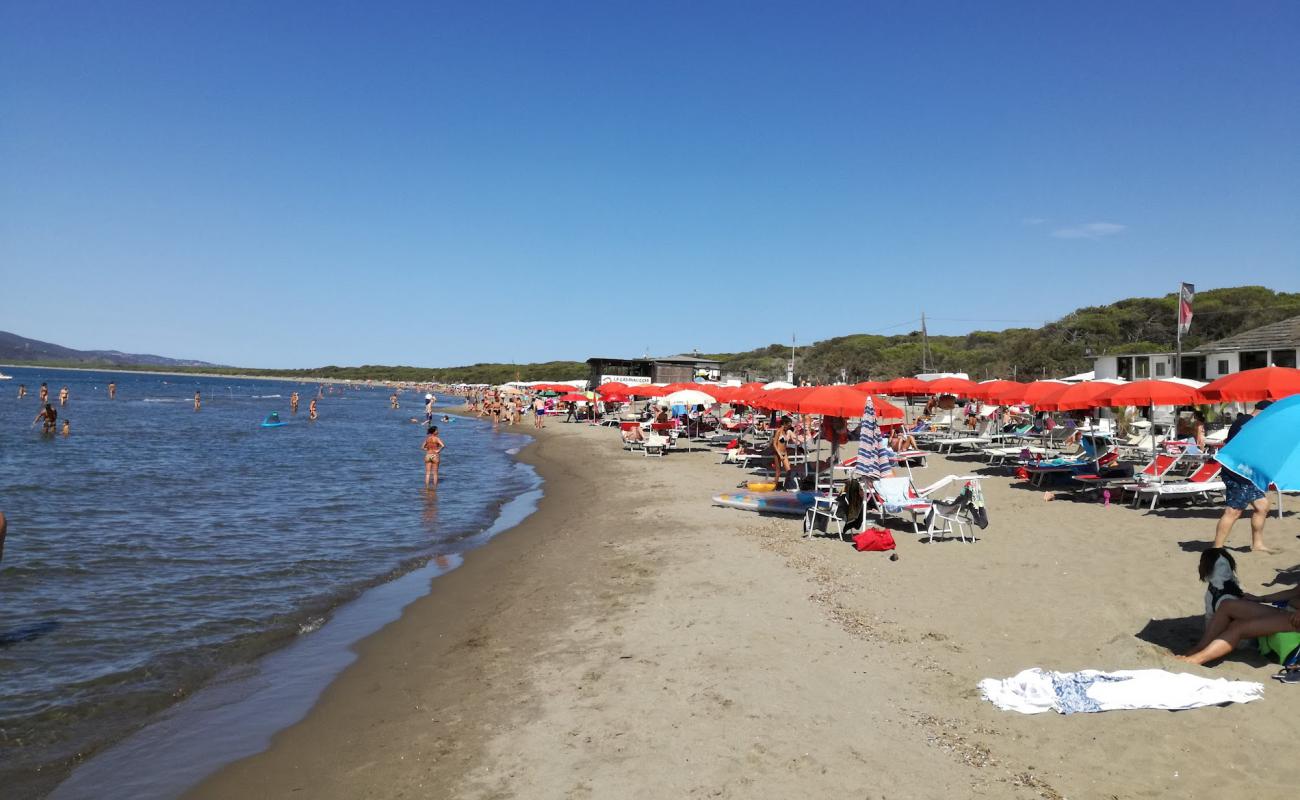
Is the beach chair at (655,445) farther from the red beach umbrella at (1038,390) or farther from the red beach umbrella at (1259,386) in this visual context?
the red beach umbrella at (1259,386)

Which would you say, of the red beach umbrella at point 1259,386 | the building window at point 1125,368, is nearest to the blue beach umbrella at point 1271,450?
the red beach umbrella at point 1259,386

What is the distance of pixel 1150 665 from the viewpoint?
499 centimetres

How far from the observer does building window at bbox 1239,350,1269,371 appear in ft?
84.5

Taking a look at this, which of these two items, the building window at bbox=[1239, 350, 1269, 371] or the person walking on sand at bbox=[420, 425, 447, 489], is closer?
the person walking on sand at bbox=[420, 425, 447, 489]

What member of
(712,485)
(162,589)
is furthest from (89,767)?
(712,485)

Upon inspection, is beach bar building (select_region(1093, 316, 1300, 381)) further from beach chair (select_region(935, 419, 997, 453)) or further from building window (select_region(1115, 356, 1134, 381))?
beach chair (select_region(935, 419, 997, 453))

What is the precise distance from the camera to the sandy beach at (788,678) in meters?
3.96

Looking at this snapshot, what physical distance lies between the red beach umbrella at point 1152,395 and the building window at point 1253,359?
19.1 meters

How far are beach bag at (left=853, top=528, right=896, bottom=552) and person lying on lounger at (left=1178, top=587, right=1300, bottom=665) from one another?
3975mm

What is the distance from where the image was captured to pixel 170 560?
10344mm

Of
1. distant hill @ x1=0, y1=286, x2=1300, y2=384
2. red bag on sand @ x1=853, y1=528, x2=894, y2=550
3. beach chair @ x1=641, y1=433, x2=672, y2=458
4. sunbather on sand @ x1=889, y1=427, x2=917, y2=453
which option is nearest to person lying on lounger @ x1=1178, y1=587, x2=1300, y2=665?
red bag on sand @ x1=853, y1=528, x2=894, y2=550

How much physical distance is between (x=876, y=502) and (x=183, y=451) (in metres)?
25.5

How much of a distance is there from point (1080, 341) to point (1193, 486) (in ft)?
181

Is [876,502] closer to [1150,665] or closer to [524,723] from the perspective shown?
[1150,665]
